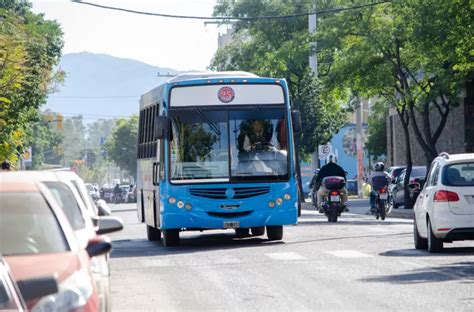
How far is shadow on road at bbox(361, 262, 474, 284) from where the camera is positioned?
54.6 feet

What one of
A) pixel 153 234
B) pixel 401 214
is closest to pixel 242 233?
pixel 153 234

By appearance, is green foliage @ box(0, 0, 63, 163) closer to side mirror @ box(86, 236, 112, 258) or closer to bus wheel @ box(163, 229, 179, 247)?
bus wheel @ box(163, 229, 179, 247)

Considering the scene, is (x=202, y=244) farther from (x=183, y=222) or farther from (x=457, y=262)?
(x=457, y=262)

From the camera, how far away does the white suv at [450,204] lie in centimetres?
2125

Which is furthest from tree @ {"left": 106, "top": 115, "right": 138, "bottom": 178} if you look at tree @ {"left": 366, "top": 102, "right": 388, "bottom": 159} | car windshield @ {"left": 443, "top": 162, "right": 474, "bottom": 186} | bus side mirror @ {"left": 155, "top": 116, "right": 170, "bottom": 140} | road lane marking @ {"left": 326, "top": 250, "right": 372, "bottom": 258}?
car windshield @ {"left": 443, "top": 162, "right": 474, "bottom": 186}

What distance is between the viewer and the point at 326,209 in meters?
36.4

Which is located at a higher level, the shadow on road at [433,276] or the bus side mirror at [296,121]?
the bus side mirror at [296,121]

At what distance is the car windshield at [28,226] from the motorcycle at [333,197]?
2614 centimetres

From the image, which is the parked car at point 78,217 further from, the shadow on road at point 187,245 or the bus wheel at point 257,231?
the bus wheel at point 257,231

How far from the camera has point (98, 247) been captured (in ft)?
32.0

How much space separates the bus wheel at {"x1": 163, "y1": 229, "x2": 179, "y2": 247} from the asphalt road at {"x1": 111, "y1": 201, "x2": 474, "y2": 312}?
0.72 ft

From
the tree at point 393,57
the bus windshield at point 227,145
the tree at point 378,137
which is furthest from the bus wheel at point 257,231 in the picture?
the tree at point 378,137

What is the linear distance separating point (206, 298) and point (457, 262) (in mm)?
5416

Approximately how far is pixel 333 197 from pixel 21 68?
952 centimetres
